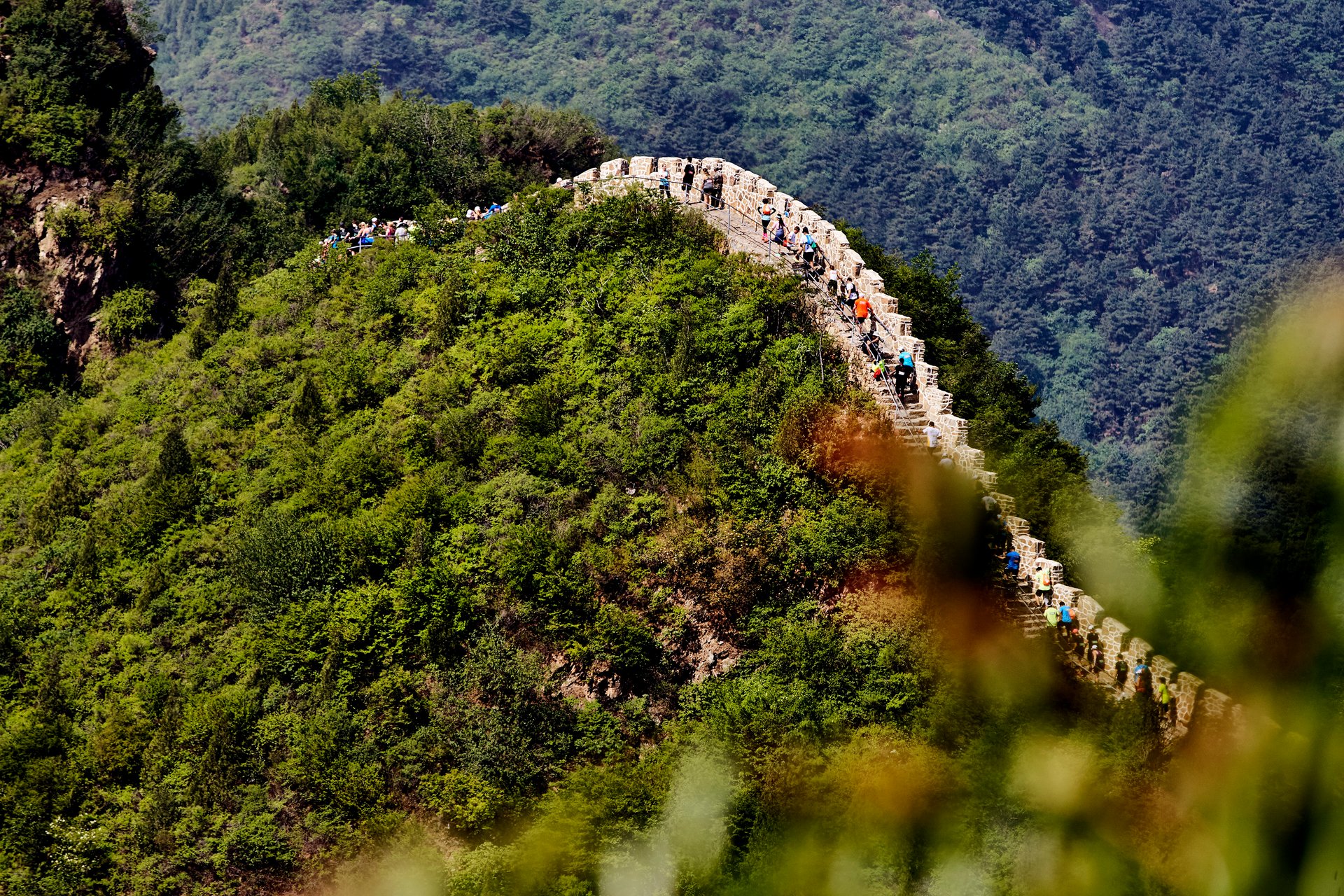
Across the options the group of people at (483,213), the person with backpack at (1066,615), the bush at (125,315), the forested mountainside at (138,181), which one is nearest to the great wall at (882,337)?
the person with backpack at (1066,615)

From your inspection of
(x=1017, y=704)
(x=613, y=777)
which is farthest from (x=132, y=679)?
(x=1017, y=704)

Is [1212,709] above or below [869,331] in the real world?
above

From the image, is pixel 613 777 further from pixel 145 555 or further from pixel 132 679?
pixel 145 555

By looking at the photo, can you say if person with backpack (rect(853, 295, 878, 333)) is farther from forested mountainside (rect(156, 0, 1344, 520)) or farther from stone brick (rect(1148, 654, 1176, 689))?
forested mountainside (rect(156, 0, 1344, 520))

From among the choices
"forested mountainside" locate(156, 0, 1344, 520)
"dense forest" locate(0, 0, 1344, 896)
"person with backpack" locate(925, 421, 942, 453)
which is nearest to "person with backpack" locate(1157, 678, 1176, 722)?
"dense forest" locate(0, 0, 1344, 896)

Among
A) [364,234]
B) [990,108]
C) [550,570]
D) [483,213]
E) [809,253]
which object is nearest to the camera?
[550,570]

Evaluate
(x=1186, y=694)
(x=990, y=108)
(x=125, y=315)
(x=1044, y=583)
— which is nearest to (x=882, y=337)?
(x=1044, y=583)

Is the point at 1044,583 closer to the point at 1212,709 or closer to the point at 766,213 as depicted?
the point at 766,213
